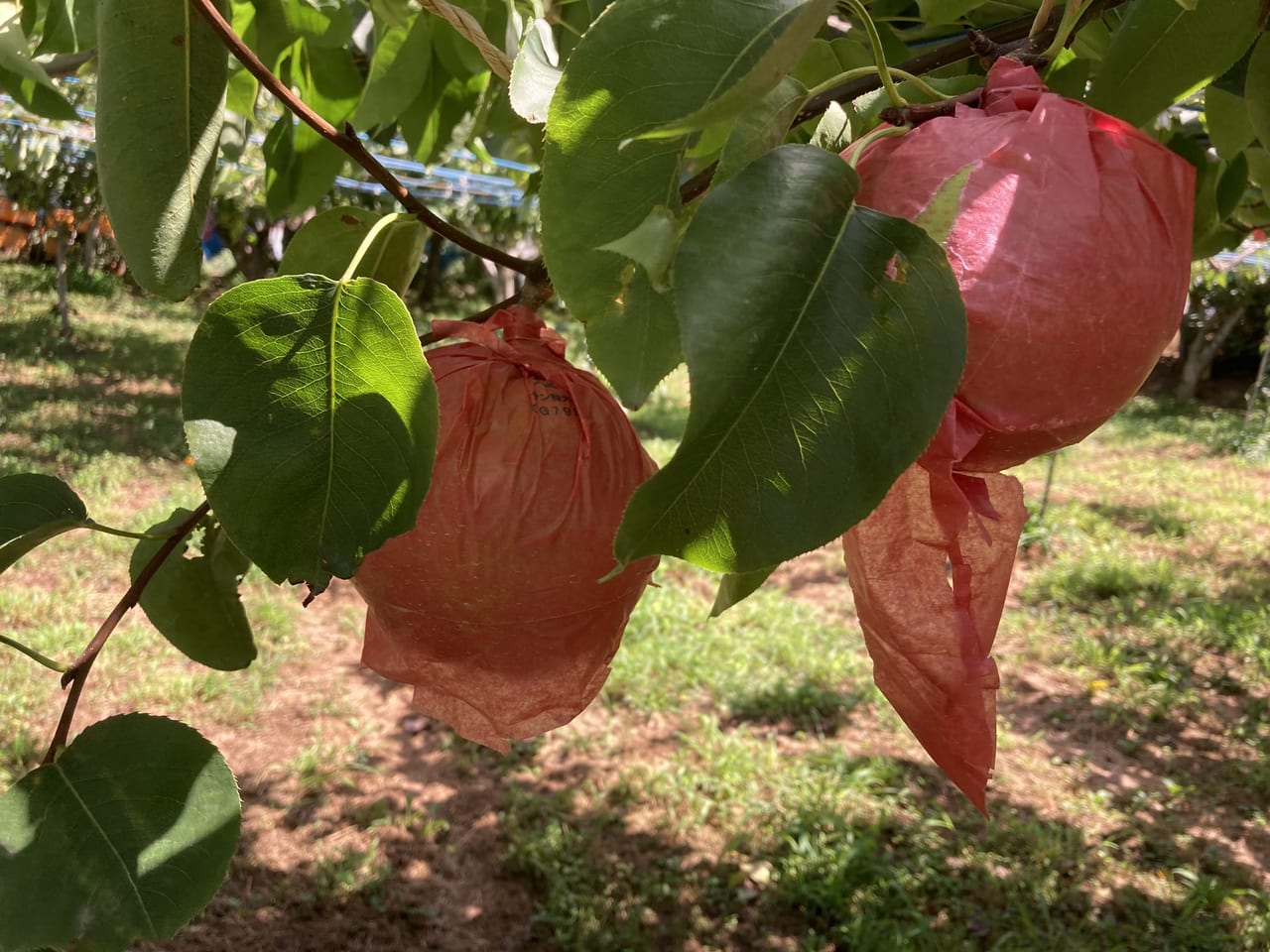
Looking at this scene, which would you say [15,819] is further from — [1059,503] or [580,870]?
[1059,503]

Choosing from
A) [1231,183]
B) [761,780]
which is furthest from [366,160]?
[761,780]

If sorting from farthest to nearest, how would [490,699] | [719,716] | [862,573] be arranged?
[719,716] → [490,699] → [862,573]

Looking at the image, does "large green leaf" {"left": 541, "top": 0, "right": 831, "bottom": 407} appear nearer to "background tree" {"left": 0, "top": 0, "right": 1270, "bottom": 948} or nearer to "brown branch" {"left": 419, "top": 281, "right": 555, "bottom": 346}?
"background tree" {"left": 0, "top": 0, "right": 1270, "bottom": 948}

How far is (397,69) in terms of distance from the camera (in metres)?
1.42

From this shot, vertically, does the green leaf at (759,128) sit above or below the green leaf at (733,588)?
above

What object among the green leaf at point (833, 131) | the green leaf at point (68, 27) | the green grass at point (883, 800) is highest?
the green leaf at point (833, 131)

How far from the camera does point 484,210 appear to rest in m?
15.2

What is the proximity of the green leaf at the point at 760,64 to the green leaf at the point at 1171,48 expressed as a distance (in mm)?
534

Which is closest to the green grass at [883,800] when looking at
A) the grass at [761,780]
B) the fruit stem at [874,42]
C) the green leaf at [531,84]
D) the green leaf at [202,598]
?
the grass at [761,780]

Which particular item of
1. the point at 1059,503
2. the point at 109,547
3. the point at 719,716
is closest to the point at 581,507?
the point at 719,716

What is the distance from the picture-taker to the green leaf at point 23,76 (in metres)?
1.19

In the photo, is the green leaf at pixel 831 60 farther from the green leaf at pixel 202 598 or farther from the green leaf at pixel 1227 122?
the green leaf at pixel 202 598

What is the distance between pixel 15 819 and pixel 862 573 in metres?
0.69

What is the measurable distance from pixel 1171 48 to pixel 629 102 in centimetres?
61
